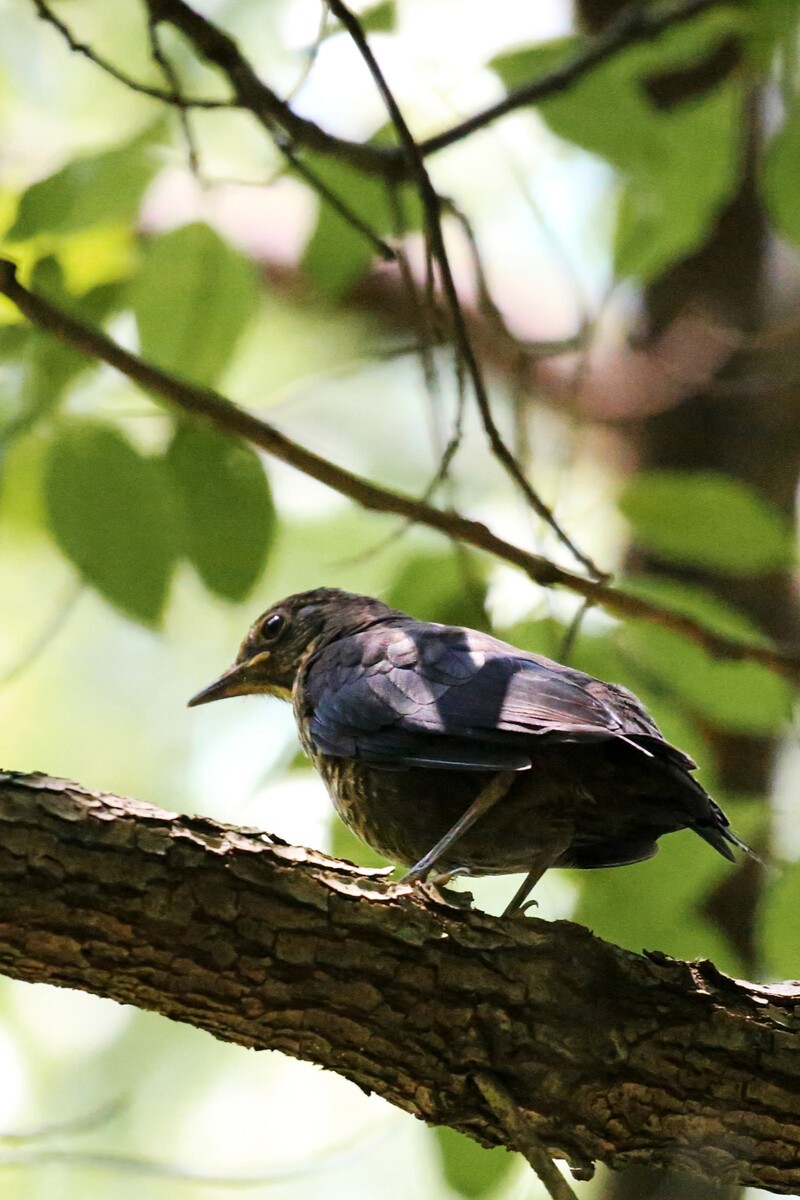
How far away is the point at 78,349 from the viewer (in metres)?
3.33

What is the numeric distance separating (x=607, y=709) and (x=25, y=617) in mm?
4858

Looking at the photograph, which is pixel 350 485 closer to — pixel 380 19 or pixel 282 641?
pixel 282 641

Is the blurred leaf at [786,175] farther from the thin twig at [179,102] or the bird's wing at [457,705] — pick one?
the thin twig at [179,102]

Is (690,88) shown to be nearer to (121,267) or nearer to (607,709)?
(121,267)

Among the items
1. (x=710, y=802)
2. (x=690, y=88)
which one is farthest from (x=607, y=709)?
(x=690, y=88)

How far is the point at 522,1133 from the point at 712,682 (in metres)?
1.41

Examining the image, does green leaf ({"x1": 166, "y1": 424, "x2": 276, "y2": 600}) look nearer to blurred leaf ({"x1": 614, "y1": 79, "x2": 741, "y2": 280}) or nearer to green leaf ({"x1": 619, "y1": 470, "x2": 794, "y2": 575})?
green leaf ({"x1": 619, "y1": 470, "x2": 794, "y2": 575})

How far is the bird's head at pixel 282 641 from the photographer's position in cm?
436

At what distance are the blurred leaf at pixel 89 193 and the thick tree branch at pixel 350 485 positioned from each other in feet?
0.61

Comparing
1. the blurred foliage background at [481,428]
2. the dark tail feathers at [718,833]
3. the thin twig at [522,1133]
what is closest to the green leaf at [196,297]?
the blurred foliage background at [481,428]

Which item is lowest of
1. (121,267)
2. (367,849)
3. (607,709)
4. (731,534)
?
(367,849)

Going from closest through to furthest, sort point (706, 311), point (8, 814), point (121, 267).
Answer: point (8, 814)
point (121, 267)
point (706, 311)

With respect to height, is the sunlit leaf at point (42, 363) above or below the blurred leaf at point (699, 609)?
below

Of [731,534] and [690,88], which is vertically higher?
[690,88]
